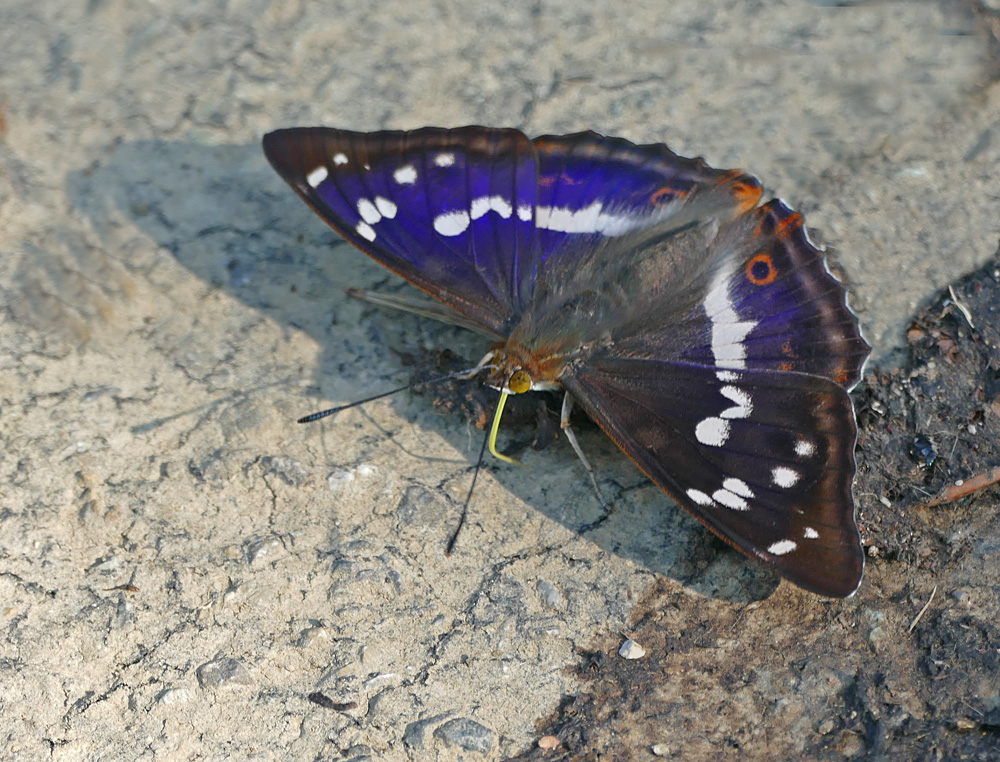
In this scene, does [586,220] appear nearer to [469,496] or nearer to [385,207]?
[385,207]

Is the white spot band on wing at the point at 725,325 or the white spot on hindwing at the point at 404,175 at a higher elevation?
the white spot on hindwing at the point at 404,175

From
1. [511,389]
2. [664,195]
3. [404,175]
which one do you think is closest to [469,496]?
[511,389]

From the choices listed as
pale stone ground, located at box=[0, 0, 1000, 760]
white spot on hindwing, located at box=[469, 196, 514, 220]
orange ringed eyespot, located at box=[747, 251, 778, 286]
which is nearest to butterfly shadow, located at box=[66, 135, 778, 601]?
pale stone ground, located at box=[0, 0, 1000, 760]

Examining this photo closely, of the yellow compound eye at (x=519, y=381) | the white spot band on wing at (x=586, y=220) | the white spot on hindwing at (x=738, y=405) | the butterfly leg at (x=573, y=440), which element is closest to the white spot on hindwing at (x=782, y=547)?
the white spot on hindwing at (x=738, y=405)

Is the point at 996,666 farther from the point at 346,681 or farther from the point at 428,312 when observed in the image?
the point at 428,312

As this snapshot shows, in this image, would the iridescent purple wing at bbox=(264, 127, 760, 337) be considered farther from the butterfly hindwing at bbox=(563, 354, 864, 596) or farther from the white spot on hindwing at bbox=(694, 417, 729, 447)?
the white spot on hindwing at bbox=(694, 417, 729, 447)

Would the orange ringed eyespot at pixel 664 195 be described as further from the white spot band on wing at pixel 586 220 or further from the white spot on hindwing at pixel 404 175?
the white spot on hindwing at pixel 404 175
